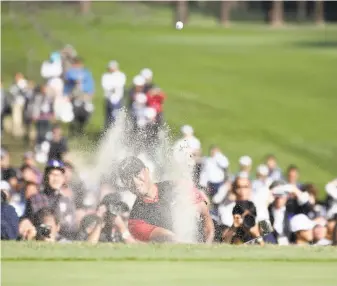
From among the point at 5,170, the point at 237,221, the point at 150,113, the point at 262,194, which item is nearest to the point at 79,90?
the point at 150,113

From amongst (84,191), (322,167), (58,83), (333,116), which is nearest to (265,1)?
(333,116)

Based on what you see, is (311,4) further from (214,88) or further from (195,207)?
(195,207)

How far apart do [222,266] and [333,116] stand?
27.0 meters

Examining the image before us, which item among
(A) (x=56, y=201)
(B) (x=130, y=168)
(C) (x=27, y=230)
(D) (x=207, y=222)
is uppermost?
(B) (x=130, y=168)

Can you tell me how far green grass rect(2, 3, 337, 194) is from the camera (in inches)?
1326

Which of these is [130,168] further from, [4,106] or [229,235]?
[4,106]

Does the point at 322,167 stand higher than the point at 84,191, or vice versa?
the point at 84,191

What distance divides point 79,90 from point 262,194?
10.8m

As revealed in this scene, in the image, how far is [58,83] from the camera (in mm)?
25750

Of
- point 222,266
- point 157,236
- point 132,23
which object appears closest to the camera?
point 222,266

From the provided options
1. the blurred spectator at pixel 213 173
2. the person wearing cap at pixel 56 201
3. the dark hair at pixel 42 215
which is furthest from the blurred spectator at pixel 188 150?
the dark hair at pixel 42 215

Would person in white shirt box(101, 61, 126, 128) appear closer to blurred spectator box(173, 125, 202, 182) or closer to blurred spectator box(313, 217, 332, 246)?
blurred spectator box(173, 125, 202, 182)

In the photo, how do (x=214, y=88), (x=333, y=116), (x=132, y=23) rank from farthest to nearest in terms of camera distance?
1. (x=132, y=23)
2. (x=214, y=88)
3. (x=333, y=116)

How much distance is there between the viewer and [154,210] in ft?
43.3
